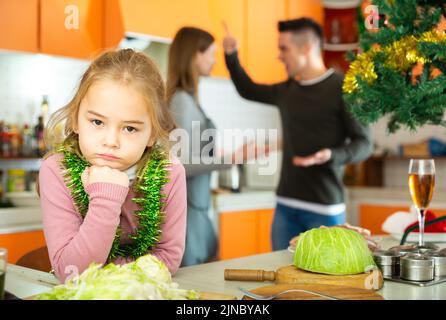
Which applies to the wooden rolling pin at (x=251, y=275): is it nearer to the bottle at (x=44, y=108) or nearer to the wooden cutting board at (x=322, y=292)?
the wooden cutting board at (x=322, y=292)

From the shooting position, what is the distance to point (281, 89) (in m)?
2.88

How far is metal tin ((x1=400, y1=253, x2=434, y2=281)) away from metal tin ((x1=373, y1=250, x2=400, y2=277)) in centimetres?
3

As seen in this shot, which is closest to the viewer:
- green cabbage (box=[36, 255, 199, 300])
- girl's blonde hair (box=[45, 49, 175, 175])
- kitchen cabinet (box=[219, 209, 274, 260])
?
green cabbage (box=[36, 255, 199, 300])

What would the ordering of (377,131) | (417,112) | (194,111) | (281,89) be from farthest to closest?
(377,131), (281,89), (194,111), (417,112)

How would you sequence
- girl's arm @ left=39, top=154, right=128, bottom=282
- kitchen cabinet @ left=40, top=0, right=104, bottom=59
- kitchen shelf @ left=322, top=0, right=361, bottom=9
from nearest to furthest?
girl's arm @ left=39, top=154, right=128, bottom=282, kitchen cabinet @ left=40, top=0, right=104, bottom=59, kitchen shelf @ left=322, top=0, right=361, bottom=9

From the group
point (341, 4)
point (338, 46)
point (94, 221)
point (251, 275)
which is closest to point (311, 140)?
point (251, 275)

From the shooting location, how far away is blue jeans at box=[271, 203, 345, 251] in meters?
2.62

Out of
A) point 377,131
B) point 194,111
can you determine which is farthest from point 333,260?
point 377,131

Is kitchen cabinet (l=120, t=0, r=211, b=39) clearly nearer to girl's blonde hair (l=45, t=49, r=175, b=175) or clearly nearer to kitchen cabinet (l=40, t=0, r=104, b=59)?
kitchen cabinet (l=40, t=0, r=104, b=59)

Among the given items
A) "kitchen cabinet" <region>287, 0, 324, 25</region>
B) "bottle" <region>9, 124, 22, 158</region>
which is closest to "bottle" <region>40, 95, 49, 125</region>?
"bottle" <region>9, 124, 22, 158</region>

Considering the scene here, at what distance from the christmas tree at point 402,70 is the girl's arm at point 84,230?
0.65 m

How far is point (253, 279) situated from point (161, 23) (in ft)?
8.42

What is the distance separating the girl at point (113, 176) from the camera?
104 centimetres

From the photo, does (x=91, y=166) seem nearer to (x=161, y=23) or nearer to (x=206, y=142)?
(x=206, y=142)
